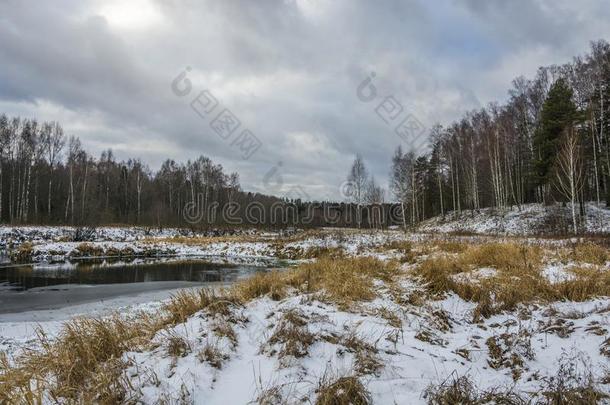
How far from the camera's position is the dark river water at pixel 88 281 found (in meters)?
10.2

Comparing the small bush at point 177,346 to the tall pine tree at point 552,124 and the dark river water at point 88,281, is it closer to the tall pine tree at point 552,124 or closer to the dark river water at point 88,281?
the dark river water at point 88,281

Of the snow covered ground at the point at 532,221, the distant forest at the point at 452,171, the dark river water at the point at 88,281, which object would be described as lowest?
Answer: the dark river water at the point at 88,281

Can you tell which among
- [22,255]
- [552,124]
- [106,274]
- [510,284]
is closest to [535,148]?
[552,124]

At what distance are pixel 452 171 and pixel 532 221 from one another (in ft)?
45.0

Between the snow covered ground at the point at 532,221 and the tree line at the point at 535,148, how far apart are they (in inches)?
37.1

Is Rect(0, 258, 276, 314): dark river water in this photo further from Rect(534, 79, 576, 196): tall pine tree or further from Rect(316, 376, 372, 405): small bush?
Rect(534, 79, 576, 196): tall pine tree

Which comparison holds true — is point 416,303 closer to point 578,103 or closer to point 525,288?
point 525,288

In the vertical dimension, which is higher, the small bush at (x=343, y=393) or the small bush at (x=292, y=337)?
the small bush at (x=292, y=337)

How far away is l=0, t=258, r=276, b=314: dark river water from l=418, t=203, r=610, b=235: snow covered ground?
726 inches

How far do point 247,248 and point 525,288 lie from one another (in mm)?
21832

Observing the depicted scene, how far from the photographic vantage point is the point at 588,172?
31.3 meters

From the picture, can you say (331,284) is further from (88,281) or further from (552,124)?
(552,124)

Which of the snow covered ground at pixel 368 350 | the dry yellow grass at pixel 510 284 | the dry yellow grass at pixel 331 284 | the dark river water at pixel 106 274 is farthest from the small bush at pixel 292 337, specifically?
the dark river water at pixel 106 274

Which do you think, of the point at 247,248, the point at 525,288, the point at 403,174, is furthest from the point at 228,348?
the point at 403,174
